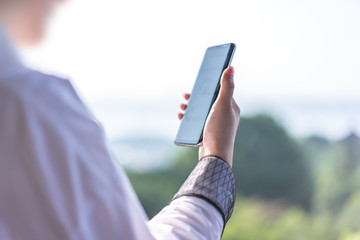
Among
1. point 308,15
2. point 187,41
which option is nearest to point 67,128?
point 187,41

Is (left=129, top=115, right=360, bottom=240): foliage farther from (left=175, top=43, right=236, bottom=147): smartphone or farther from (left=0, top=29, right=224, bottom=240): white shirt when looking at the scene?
(left=0, top=29, right=224, bottom=240): white shirt

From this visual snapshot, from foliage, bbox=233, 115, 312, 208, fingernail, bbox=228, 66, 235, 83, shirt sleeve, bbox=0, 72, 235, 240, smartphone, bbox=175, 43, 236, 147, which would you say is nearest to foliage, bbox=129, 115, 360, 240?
foliage, bbox=233, 115, 312, 208

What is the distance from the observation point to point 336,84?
1868 millimetres

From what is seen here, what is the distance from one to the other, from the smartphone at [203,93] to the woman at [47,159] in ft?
1.06

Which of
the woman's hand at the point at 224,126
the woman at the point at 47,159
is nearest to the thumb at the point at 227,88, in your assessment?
the woman's hand at the point at 224,126

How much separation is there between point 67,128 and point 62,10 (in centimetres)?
11

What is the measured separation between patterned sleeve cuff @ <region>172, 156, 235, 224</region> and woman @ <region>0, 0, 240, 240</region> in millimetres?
105

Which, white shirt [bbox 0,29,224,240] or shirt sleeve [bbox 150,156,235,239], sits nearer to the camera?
white shirt [bbox 0,29,224,240]

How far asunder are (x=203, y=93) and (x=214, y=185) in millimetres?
307

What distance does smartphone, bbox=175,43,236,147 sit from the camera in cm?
81

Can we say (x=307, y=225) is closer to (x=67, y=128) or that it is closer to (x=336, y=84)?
(x=336, y=84)

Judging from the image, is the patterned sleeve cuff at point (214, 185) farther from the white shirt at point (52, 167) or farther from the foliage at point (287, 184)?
the foliage at point (287, 184)

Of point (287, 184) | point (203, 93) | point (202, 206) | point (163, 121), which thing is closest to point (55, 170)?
point (202, 206)

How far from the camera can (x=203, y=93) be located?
2.83 feet
